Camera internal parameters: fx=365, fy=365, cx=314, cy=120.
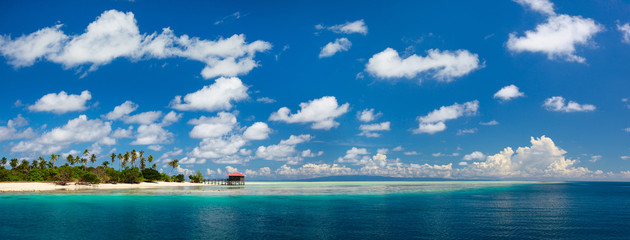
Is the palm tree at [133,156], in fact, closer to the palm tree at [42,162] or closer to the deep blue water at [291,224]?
the palm tree at [42,162]

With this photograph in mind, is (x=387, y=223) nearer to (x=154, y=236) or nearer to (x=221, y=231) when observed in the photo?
(x=221, y=231)

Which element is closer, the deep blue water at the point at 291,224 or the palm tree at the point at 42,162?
the deep blue water at the point at 291,224

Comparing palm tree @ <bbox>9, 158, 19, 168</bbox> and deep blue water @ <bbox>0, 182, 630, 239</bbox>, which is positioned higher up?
palm tree @ <bbox>9, 158, 19, 168</bbox>

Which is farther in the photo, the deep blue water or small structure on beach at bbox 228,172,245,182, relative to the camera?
small structure on beach at bbox 228,172,245,182

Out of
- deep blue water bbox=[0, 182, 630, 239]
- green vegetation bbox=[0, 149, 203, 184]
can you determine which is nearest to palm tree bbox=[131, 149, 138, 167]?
green vegetation bbox=[0, 149, 203, 184]

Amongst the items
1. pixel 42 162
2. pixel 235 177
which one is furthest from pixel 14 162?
pixel 235 177

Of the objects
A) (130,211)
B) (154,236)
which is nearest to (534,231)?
(154,236)

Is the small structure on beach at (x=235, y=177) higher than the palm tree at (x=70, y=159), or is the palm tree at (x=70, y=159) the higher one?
the palm tree at (x=70, y=159)

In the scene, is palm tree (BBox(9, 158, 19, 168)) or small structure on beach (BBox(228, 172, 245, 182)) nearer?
palm tree (BBox(9, 158, 19, 168))

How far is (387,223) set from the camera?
1407 inches

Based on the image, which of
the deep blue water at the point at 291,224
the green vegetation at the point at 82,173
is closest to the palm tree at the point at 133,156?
the green vegetation at the point at 82,173

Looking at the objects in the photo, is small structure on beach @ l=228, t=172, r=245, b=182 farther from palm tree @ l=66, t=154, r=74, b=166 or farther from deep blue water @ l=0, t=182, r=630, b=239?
deep blue water @ l=0, t=182, r=630, b=239

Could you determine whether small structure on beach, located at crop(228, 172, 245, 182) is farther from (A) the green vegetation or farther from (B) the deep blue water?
(B) the deep blue water

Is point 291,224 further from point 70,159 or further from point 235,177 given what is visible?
point 70,159
